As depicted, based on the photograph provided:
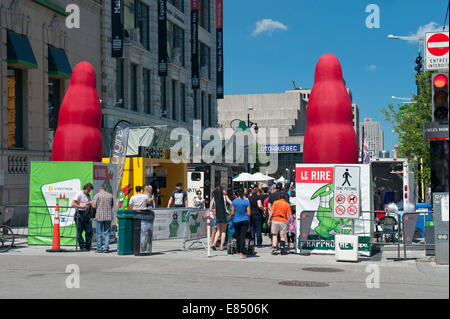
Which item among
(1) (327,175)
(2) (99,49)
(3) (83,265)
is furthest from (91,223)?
(2) (99,49)

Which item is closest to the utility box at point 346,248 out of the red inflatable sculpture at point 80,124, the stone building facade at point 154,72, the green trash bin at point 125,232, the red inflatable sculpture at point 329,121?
the red inflatable sculpture at point 329,121

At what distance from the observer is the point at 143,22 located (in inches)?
1612

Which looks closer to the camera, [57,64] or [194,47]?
[57,64]

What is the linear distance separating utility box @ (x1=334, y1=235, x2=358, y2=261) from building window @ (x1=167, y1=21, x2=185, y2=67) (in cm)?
3177

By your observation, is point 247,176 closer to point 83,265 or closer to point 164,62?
point 164,62

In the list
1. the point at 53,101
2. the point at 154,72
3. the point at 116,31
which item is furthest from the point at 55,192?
the point at 154,72

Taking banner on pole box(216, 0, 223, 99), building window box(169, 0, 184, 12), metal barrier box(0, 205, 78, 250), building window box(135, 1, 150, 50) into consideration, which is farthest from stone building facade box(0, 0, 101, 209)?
banner on pole box(216, 0, 223, 99)

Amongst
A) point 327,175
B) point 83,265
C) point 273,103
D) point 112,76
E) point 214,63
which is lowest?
point 83,265

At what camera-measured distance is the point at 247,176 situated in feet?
129

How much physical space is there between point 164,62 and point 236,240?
27.2 metres

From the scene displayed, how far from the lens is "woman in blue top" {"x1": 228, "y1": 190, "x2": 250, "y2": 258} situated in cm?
1617

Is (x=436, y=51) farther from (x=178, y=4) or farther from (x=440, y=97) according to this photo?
(x=178, y=4)

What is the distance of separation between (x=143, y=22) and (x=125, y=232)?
27.0 meters

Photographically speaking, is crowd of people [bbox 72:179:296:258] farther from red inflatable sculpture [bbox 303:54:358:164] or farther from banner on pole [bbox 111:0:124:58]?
banner on pole [bbox 111:0:124:58]
